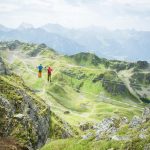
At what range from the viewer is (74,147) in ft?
142

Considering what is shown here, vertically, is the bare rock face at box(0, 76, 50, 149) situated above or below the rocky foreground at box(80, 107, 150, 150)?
below

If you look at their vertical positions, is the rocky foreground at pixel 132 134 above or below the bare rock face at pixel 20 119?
above

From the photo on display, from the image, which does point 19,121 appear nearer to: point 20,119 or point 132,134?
point 20,119

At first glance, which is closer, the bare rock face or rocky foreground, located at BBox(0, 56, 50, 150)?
rocky foreground, located at BBox(0, 56, 50, 150)

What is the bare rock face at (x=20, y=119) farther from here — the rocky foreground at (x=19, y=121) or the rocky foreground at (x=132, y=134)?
the rocky foreground at (x=132, y=134)

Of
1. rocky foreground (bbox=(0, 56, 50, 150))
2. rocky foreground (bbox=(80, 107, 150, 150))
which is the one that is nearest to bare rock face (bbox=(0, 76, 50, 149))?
rocky foreground (bbox=(0, 56, 50, 150))

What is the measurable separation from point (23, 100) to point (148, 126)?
4227cm

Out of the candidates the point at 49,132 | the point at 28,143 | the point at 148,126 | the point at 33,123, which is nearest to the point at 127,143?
the point at 148,126

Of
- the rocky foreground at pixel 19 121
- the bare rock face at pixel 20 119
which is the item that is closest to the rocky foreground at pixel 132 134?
the rocky foreground at pixel 19 121

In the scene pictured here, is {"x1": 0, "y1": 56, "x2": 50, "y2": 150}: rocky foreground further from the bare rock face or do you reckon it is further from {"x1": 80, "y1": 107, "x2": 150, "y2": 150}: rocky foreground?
{"x1": 80, "y1": 107, "x2": 150, "y2": 150}: rocky foreground

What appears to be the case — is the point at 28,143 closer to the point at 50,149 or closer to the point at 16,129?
the point at 16,129

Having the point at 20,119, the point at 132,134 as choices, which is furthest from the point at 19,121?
the point at 132,134

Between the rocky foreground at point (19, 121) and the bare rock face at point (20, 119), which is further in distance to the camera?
the bare rock face at point (20, 119)

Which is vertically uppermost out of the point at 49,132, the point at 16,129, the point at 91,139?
the point at 91,139
